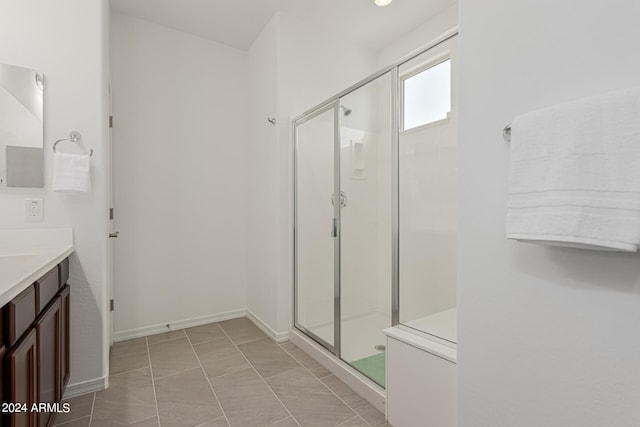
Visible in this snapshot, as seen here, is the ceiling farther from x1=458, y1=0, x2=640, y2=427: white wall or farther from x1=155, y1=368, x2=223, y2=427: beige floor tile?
x1=155, y1=368, x2=223, y2=427: beige floor tile

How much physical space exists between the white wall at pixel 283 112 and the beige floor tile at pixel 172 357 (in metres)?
0.68

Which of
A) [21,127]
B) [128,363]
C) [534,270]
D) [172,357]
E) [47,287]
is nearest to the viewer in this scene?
[534,270]

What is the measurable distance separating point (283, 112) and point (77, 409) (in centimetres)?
239

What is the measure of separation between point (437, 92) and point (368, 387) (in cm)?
187

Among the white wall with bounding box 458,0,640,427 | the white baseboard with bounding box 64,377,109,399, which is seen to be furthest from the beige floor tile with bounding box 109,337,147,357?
the white wall with bounding box 458,0,640,427

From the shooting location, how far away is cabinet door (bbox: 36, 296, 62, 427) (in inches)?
44.6

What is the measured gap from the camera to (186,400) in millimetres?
1784

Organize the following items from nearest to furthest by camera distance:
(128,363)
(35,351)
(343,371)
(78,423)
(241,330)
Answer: (35,351) < (78,423) < (343,371) < (128,363) < (241,330)

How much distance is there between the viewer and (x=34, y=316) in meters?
1.08

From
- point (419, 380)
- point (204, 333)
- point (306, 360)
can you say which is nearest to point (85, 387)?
point (204, 333)

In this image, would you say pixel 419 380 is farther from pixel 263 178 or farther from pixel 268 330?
pixel 263 178

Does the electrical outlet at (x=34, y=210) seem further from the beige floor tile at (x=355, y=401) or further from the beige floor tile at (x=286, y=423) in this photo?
the beige floor tile at (x=355, y=401)

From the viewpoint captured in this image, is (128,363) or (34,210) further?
(128,363)

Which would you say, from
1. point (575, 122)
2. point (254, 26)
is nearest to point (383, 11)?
point (254, 26)
